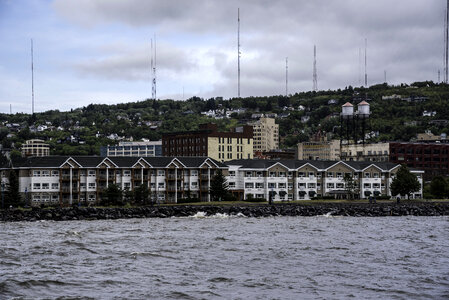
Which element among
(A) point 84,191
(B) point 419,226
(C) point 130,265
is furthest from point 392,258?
(A) point 84,191

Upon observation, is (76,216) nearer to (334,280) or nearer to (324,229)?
(324,229)

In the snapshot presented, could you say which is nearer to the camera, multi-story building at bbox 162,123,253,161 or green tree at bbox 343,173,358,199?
green tree at bbox 343,173,358,199

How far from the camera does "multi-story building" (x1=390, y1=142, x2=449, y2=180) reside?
622ft

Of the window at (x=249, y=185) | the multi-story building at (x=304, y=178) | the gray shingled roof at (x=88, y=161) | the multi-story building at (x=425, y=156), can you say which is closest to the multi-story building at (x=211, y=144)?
the multi-story building at (x=425, y=156)

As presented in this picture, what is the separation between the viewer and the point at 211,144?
618ft

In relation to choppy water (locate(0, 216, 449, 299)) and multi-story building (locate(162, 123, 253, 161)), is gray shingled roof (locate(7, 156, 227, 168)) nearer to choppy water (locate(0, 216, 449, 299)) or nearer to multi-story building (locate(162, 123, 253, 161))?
choppy water (locate(0, 216, 449, 299))

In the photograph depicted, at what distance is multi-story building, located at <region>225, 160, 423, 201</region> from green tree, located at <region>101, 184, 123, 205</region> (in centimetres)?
2517

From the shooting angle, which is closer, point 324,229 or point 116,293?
point 116,293

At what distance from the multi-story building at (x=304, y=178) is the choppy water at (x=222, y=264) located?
211 feet

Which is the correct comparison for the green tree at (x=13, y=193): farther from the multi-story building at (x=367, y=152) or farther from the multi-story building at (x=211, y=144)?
the multi-story building at (x=367, y=152)

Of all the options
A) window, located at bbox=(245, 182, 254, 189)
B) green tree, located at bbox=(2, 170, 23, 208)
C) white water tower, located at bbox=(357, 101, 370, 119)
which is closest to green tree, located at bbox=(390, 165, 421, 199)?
window, located at bbox=(245, 182, 254, 189)

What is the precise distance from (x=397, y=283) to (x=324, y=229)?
3126cm

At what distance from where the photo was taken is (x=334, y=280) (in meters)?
32.7

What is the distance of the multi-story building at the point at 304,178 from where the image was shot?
124188 mm
